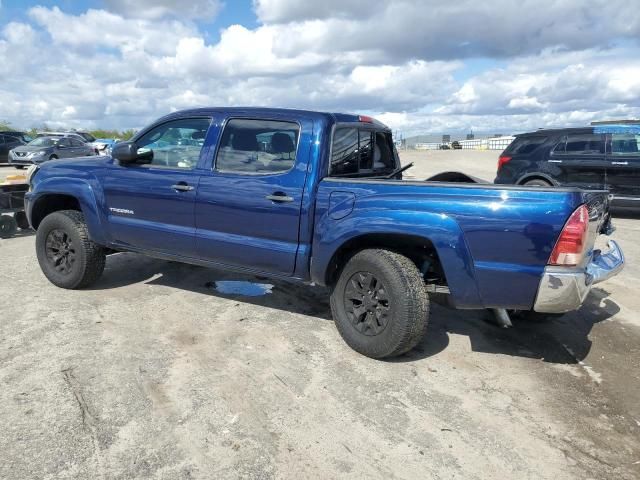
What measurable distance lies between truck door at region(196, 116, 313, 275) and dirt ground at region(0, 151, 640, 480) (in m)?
0.67

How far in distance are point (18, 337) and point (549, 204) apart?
401 centimetres

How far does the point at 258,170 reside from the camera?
436 centimetres

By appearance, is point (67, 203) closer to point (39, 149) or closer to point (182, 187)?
point (182, 187)

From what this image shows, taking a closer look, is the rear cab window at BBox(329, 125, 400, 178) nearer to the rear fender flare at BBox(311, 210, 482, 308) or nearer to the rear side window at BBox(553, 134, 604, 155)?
the rear fender flare at BBox(311, 210, 482, 308)

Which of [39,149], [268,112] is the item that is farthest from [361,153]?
[39,149]

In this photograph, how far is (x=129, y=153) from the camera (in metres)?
4.80

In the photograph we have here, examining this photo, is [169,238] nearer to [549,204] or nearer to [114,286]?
[114,286]

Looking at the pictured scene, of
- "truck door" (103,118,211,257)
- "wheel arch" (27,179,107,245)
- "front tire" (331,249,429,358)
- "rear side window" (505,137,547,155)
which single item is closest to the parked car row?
"rear side window" (505,137,547,155)

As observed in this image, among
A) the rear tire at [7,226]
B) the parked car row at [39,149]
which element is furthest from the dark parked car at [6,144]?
the rear tire at [7,226]

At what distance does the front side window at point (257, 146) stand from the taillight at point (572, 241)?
2.01 meters

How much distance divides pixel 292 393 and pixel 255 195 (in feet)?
5.24

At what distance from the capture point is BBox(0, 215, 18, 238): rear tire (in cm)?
805

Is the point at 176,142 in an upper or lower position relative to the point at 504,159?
upper

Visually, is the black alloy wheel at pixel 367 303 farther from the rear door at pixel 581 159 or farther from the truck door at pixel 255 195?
the rear door at pixel 581 159
